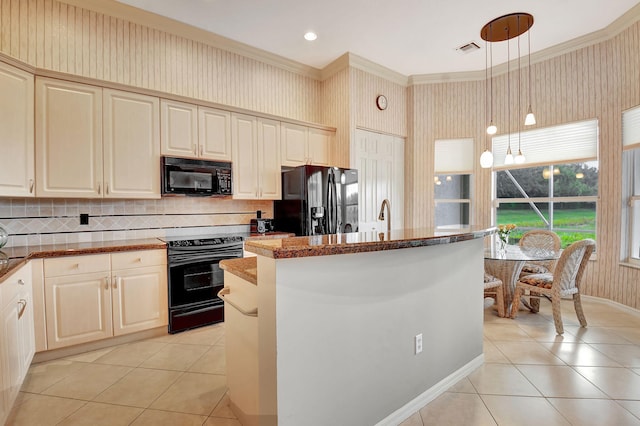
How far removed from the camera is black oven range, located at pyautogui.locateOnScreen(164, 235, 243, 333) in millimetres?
3066

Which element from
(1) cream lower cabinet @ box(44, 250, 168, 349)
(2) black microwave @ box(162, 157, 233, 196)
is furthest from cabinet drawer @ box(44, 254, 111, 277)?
(2) black microwave @ box(162, 157, 233, 196)

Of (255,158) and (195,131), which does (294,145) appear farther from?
(195,131)

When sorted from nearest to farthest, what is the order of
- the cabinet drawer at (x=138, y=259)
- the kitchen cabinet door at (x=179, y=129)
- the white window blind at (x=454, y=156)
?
1. the cabinet drawer at (x=138, y=259)
2. the kitchen cabinet door at (x=179, y=129)
3. the white window blind at (x=454, y=156)

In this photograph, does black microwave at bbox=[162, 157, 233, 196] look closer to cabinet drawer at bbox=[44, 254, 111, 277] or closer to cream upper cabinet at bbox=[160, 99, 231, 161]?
cream upper cabinet at bbox=[160, 99, 231, 161]

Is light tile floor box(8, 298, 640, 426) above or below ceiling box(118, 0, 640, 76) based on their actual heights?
below

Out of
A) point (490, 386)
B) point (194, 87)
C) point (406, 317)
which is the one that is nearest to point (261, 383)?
point (406, 317)

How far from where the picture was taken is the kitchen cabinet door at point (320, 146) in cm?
439

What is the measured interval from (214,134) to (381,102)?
2.60 m

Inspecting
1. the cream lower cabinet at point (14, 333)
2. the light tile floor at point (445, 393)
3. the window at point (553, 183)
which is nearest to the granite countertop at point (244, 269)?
the light tile floor at point (445, 393)

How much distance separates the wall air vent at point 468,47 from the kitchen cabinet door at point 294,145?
2.35 metres

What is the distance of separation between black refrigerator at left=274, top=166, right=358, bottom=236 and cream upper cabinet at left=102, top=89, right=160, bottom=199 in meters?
1.51

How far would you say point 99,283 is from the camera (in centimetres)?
270

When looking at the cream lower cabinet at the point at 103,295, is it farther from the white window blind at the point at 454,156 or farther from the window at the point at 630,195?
the window at the point at 630,195

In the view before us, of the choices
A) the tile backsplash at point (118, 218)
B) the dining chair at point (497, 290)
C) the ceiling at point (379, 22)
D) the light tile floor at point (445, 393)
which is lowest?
the light tile floor at point (445, 393)
